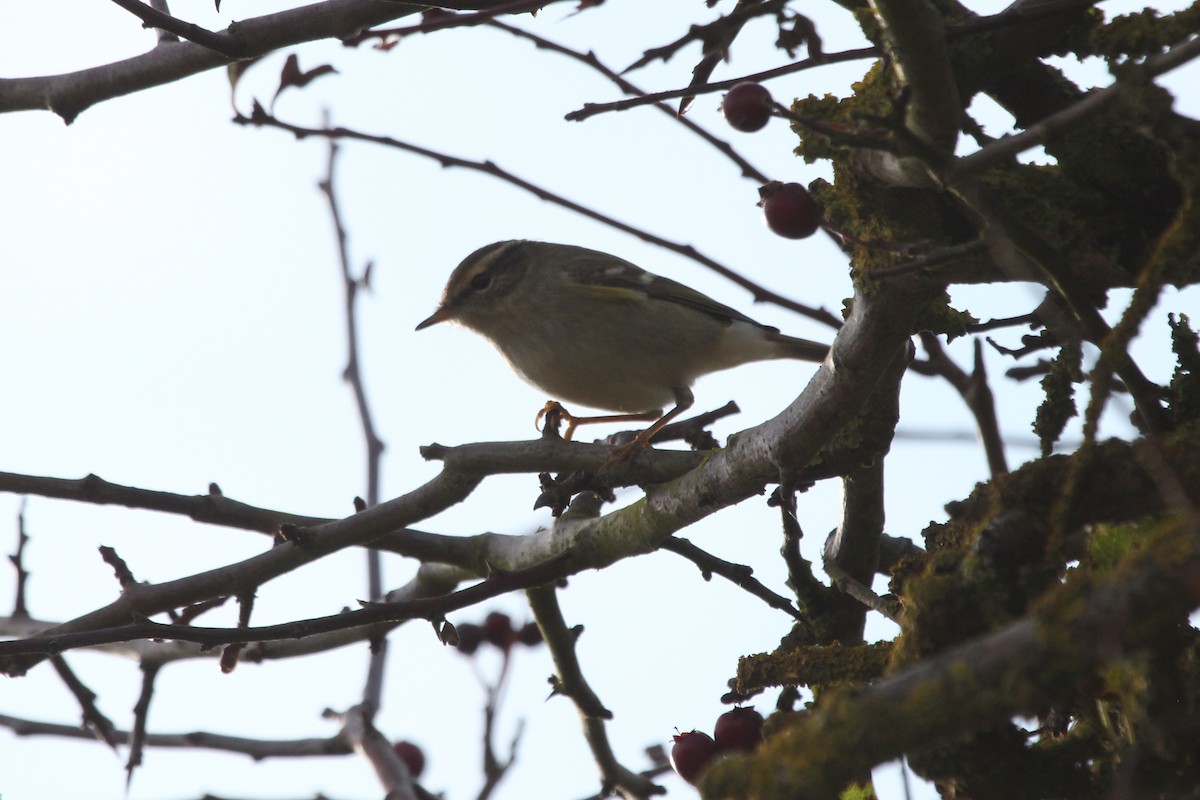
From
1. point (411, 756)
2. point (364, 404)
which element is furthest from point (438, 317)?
point (411, 756)

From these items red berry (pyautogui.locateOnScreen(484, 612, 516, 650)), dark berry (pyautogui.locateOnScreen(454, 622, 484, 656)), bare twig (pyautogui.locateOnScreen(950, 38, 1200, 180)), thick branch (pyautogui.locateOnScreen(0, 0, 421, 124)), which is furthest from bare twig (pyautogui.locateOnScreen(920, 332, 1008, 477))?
bare twig (pyautogui.locateOnScreen(950, 38, 1200, 180))

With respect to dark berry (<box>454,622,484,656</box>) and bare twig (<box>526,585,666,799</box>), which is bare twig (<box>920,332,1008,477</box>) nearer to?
bare twig (<box>526,585,666,799</box>)

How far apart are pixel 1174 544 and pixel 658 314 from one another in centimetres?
450

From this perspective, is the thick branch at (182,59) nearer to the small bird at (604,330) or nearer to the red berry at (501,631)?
the small bird at (604,330)

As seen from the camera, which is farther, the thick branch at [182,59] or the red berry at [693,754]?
the thick branch at [182,59]

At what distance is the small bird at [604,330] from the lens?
18.2 feet

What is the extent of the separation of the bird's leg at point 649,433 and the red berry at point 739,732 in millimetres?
844

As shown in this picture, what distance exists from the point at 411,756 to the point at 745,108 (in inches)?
138

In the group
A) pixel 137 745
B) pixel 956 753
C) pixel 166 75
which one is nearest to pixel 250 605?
pixel 137 745

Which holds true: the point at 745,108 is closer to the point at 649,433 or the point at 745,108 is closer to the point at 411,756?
the point at 649,433

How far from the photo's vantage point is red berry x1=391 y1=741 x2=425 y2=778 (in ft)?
16.8

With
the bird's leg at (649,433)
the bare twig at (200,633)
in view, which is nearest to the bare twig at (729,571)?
the bird's leg at (649,433)

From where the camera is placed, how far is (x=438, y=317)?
20.8 ft

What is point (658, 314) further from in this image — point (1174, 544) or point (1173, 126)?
point (1174, 544)
